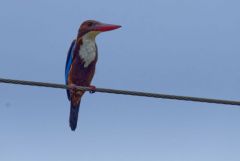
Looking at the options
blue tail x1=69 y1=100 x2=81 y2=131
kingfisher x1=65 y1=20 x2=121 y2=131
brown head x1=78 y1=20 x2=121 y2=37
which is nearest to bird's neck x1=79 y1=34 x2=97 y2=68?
kingfisher x1=65 y1=20 x2=121 y2=131

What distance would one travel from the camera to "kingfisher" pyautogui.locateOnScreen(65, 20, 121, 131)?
1048 cm

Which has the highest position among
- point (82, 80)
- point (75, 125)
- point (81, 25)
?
point (81, 25)

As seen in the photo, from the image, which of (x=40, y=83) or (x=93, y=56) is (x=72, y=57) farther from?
(x=40, y=83)

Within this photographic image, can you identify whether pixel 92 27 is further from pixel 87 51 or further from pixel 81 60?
pixel 81 60

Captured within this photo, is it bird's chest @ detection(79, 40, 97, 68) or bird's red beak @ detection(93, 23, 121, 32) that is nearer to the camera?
bird's red beak @ detection(93, 23, 121, 32)

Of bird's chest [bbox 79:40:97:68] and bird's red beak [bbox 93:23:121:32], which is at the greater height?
bird's red beak [bbox 93:23:121:32]

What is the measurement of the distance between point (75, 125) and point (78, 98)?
394 millimetres

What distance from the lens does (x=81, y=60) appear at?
10508mm

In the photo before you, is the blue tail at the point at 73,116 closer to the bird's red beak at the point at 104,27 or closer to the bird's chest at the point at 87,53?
the bird's chest at the point at 87,53

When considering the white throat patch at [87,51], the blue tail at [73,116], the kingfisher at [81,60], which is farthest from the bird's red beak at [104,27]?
the blue tail at [73,116]

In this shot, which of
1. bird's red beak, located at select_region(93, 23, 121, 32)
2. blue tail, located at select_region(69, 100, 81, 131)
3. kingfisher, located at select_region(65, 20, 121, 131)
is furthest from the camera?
blue tail, located at select_region(69, 100, 81, 131)

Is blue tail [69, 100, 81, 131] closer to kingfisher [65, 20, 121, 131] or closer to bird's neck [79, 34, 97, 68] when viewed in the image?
kingfisher [65, 20, 121, 131]

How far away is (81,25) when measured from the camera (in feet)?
35.5

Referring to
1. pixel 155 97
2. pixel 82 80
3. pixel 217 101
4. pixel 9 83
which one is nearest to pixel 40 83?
pixel 9 83
